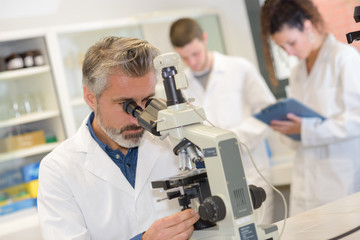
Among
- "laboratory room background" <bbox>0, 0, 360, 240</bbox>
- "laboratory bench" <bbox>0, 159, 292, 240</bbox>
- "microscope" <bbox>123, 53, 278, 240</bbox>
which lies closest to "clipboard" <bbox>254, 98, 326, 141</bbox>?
"laboratory room background" <bbox>0, 0, 360, 240</bbox>

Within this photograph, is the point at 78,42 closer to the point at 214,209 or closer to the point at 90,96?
the point at 90,96

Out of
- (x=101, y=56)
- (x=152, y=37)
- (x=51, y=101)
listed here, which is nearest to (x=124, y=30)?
(x=152, y=37)

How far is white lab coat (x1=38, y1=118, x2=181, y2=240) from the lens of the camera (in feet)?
5.35

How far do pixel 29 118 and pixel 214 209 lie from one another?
2.82 meters

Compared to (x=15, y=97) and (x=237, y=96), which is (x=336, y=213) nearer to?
(x=237, y=96)

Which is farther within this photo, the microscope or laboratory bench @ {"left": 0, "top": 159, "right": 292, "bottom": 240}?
laboratory bench @ {"left": 0, "top": 159, "right": 292, "bottom": 240}

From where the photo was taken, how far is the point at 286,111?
2713mm

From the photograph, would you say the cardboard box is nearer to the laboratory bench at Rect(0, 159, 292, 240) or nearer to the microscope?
the laboratory bench at Rect(0, 159, 292, 240)

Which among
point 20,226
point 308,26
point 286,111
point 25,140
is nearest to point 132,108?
point 286,111

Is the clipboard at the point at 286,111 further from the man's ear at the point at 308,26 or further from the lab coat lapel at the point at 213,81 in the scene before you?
the lab coat lapel at the point at 213,81

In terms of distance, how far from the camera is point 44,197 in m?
1.64

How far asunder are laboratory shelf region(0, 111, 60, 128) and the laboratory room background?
0.03ft

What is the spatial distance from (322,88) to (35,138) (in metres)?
2.23

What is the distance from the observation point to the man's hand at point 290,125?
274 cm
